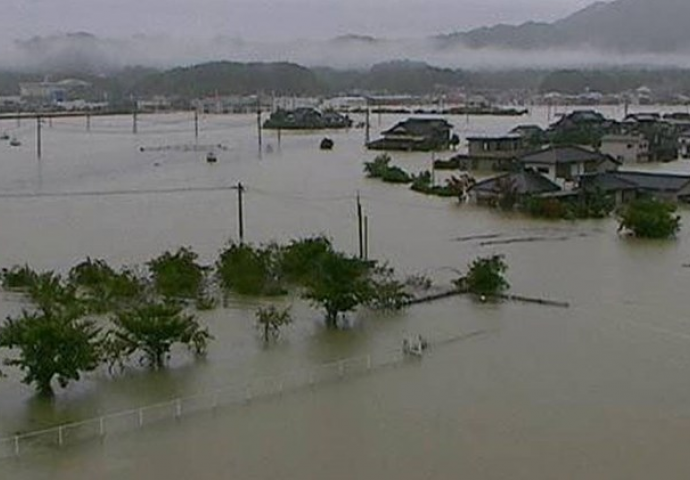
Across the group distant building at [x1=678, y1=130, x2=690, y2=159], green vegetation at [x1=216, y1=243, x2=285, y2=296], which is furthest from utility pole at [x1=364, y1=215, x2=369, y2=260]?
distant building at [x1=678, y1=130, x2=690, y2=159]

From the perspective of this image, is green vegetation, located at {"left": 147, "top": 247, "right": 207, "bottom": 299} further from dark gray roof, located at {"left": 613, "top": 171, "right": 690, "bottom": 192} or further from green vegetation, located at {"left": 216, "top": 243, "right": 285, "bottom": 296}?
dark gray roof, located at {"left": 613, "top": 171, "right": 690, "bottom": 192}

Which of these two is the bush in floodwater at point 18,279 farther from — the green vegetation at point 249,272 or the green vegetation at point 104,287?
the green vegetation at point 249,272

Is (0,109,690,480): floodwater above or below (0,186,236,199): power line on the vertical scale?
below

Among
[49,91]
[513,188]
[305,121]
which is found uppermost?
[49,91]

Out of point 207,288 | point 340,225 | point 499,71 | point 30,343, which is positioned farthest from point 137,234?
point 499,71

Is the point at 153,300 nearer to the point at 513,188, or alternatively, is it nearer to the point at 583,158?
the point at 513,188

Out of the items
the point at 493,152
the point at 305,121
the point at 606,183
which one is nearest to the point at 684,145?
the point at 493,152
